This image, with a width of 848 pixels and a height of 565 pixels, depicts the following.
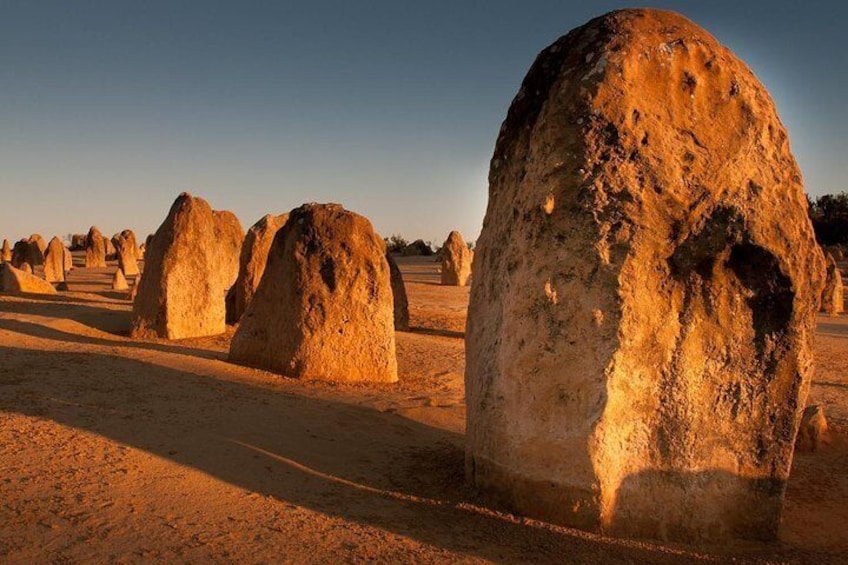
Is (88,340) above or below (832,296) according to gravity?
below

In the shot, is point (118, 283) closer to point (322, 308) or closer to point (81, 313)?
point (81, 313)

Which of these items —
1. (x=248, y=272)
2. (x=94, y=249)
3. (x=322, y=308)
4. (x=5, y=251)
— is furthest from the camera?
(x=5, y=251)

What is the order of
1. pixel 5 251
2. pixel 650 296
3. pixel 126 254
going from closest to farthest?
pixel 650 296 < pixel 126 254 < pixel 5 251

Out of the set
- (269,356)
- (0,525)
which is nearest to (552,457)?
(0,525)

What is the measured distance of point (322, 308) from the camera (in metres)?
7.20

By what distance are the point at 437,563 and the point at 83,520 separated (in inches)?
61.1

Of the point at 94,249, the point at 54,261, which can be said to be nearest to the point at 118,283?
the point at 54,261

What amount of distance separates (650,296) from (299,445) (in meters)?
2.40

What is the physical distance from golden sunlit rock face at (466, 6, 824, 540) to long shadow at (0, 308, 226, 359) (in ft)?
16.4

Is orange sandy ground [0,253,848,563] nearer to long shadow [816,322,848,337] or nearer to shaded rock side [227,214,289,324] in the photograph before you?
shaded rock side [227,214,289,324]

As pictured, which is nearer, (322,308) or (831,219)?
(322,308)

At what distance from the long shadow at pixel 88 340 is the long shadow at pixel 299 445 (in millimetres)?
1429

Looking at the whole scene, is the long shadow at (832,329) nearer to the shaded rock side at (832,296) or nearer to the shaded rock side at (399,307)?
the shaded rock side at (832,296)

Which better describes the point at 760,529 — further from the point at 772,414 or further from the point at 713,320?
the point at 713,320
